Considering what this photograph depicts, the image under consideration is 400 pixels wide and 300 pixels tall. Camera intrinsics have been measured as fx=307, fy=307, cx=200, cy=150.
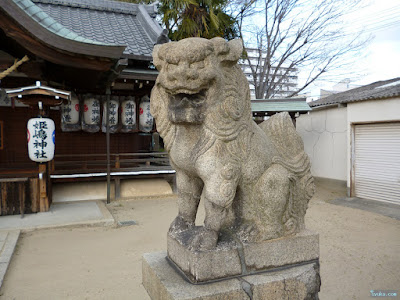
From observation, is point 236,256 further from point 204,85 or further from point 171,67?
point 171,67

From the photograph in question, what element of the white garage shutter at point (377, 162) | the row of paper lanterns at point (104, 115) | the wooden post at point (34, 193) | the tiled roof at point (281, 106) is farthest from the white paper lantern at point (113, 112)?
the white garage shutter at point (377, 162)

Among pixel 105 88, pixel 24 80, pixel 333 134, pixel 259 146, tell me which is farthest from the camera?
pixel 333 134

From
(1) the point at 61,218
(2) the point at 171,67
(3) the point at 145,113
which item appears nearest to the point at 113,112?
(3) the point at 145,113

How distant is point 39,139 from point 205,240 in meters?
5.30

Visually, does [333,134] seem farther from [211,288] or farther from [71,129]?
[211,288]

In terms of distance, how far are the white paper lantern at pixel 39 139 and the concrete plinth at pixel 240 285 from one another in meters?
4.69

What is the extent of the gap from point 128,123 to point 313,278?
716 cm

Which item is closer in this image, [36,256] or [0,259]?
[0,259]

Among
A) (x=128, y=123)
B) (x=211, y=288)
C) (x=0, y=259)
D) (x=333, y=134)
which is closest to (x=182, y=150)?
(x=211, y=288)

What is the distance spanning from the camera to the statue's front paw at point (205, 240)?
2023 millimetres

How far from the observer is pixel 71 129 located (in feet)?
26.9

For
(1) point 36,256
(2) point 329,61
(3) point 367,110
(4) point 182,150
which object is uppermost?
(2) point 329,61

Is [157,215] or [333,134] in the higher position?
[333,134]

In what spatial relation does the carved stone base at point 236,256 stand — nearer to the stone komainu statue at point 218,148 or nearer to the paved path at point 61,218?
the stone komainu statue at point 218,148
